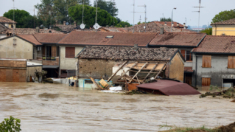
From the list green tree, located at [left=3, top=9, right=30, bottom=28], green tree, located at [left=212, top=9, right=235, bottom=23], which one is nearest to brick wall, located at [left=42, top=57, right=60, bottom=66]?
green tree, located at [left=212, top=9, right=235, bottom=23]

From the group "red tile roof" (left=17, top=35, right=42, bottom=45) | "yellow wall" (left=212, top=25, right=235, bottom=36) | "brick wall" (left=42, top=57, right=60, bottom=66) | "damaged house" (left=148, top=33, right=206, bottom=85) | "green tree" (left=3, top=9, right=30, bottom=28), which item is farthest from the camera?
"green tree" (left=3, top=9, right=30, bottom=28)

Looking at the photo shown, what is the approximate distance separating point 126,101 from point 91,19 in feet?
222

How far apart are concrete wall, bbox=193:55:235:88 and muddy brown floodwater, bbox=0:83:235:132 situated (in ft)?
32.0

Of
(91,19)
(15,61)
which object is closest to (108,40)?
(15,61)

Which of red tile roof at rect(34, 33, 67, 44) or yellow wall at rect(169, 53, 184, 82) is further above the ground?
red tile roof at rect(34, 33, 67, 44)

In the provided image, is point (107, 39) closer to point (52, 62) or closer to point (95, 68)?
point (52, 62)

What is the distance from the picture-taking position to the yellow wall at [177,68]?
3332 centimetres

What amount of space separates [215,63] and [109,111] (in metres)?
19.9

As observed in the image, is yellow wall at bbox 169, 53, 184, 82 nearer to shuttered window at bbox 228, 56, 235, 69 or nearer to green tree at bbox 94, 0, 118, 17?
shuttered window at bbox 228, 56, 235, 69

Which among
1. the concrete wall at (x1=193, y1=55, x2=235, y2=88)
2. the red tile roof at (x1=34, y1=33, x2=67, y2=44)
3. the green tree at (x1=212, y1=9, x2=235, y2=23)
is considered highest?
the green tree at (x1=212, y1=9, x2=235, y2=23)

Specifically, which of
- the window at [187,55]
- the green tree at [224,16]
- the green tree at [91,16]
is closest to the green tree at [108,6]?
the green tree at [91,16]

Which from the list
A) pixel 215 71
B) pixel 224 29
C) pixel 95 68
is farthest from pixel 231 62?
pixel 224 29

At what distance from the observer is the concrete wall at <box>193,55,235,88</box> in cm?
3591

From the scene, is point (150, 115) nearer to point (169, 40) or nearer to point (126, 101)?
point (126, 101)
